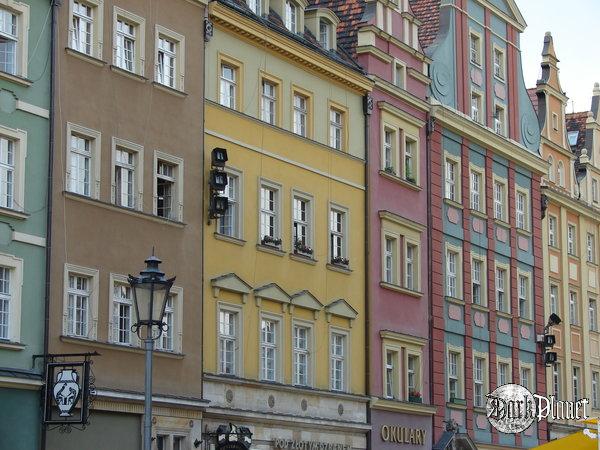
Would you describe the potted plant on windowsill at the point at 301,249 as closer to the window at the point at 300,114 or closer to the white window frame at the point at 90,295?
the window at the point at 300,114

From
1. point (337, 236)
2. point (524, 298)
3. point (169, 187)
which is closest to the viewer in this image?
point (169, 187)

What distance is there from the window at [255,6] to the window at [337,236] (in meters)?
5.36

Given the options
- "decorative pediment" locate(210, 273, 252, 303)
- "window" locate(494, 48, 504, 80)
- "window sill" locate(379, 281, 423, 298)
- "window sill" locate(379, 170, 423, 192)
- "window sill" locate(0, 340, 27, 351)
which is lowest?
"window sill" locate(0, 340, 27, 351)

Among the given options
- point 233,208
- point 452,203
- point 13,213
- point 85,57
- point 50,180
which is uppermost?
point 452,203

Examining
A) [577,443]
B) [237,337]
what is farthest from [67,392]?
[577,443]

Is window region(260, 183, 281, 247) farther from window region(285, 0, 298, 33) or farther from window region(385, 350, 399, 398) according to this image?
window region(385, 350, 399, 398)

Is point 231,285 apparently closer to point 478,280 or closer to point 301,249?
point 301,249

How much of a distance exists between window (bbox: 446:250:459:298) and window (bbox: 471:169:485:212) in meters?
2.25

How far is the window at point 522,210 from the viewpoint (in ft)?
174

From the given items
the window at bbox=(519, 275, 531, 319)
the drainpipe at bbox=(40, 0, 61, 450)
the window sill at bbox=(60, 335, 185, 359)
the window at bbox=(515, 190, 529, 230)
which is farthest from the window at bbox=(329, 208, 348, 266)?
the window at bbox=(515, 190, 529, 230)

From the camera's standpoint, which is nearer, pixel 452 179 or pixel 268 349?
pixel 268 349

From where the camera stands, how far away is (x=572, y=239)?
58.2m

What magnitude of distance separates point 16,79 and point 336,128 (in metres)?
13.3

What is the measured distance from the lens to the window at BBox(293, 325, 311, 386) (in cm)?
3884
